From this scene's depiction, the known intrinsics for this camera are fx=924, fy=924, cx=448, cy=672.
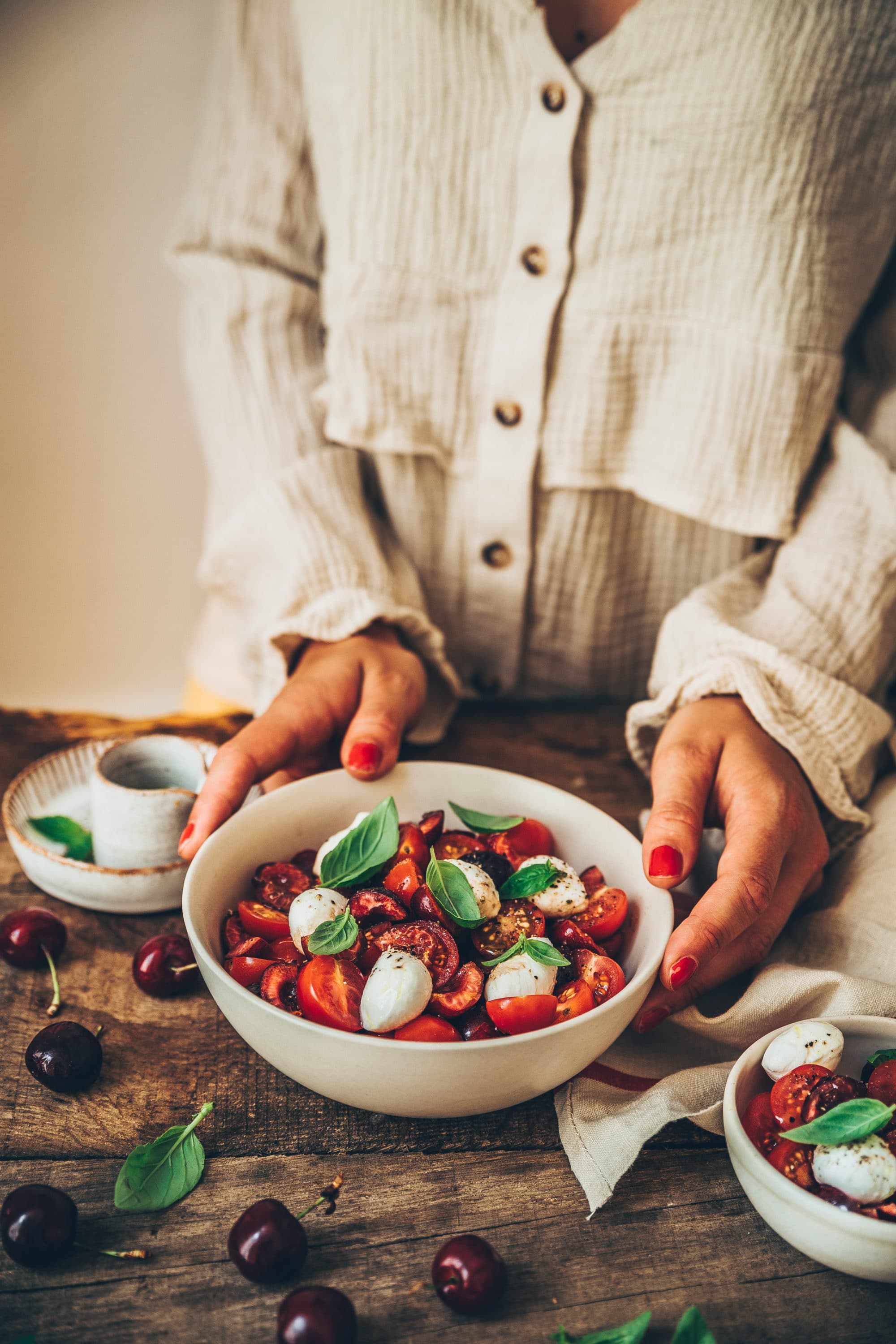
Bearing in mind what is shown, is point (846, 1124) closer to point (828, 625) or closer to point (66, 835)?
point (828, 625)

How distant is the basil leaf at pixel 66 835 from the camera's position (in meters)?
0.87

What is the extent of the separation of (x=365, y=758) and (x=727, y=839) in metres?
0.32

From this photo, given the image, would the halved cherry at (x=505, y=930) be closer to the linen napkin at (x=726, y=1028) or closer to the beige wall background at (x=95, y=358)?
the linen napkin at (x=726, y=1028)

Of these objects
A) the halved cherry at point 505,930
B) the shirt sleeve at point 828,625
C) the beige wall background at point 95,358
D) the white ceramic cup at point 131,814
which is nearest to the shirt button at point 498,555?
the shirt sleeve at point 828,625

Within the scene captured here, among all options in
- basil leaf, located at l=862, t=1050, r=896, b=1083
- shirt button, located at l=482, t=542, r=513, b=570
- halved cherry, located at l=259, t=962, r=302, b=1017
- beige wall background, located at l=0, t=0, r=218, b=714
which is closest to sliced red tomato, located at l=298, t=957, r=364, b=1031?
halved cherry, located at l=259, t=962, r=302, b=1017

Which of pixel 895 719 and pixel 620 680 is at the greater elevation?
pixel 895 719

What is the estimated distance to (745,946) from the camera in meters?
0.75

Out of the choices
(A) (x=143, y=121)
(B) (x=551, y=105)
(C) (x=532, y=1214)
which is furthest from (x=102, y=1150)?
(A) (x=143, y=121)

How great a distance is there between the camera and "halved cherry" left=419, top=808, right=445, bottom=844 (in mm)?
779

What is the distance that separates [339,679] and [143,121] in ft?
4.18

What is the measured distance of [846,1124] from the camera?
0.54 meters

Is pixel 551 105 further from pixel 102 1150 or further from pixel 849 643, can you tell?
pixel 102 1150

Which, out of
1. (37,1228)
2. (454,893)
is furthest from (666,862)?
(37,1228)

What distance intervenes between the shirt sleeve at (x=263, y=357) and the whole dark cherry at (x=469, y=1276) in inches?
25.2
